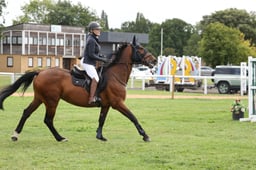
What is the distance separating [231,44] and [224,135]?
50.5 metres

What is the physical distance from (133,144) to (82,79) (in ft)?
6.54

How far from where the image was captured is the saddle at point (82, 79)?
12.4 m

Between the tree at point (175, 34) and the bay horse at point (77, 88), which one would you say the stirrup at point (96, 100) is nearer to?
the bay horse at point (77, 88)

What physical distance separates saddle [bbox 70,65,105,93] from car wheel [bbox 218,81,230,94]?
84.3ft

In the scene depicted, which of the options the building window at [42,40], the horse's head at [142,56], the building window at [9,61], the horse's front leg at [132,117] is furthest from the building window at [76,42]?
the horse's front leg at [132,117]

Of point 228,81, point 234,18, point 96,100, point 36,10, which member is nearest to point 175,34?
point 234,18

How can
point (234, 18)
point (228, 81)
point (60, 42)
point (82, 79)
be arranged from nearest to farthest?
1. point (82, 79)
2. point (228, 81)
3. point (60, 42)
4. point (234, 18)

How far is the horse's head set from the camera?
12.7m

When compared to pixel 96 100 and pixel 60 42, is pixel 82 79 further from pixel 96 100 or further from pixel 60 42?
pixel 60 42

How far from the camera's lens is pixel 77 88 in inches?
488

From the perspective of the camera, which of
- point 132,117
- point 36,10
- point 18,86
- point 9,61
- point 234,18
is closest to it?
point 132,117

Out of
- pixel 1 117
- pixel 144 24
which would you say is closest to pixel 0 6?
pixel 1 117

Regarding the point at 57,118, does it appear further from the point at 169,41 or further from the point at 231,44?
the point at 169,41

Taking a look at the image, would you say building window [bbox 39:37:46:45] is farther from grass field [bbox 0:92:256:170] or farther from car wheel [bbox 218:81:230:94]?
grass field [bbox 0:92:256:170]
